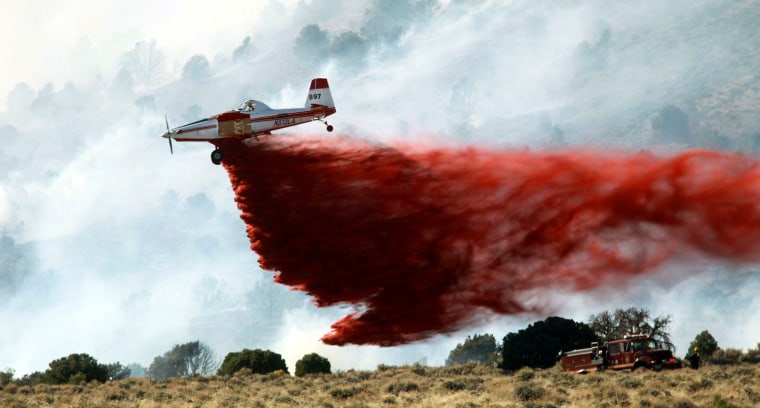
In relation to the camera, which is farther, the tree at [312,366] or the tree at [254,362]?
the tree at [254,362]

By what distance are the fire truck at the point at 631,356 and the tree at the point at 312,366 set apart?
35.9 metres

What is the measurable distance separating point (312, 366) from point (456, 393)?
4030cm

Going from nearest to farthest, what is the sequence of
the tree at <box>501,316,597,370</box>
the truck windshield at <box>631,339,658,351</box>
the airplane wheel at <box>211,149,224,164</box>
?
the airplane wheel at <box>211,149,224,164</box>
the truck windshield at <box>631,339,658,351</box>
the tree at <box>501,316,597,370</box>

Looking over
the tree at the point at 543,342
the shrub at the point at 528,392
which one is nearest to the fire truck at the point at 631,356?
the shrub at the point at 528,392

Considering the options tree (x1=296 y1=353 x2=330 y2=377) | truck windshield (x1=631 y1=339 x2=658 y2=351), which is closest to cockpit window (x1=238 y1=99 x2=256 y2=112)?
truck windshield (x1=631 y1=339 x2=658 y2=351)

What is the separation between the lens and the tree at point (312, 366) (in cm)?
9925

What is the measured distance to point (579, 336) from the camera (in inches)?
4058

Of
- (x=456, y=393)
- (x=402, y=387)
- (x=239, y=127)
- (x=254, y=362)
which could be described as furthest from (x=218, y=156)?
(x=254, y=362)

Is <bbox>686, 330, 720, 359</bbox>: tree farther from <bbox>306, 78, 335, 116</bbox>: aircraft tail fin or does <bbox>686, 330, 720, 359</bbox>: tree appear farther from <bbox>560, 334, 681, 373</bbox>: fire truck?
<bbox>306, 78, 335, 116</bbox>: aircraft tail fin

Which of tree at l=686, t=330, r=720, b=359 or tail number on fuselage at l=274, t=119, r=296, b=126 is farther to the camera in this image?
tree at l=686, t=330, r=720, b=359

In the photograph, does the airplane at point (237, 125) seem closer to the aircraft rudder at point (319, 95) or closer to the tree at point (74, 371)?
the aircraft rudder at point (319, 95)

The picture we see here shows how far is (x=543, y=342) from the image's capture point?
102 m

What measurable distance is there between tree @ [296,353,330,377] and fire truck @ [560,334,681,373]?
3587 centimetres

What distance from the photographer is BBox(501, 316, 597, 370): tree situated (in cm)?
10094
